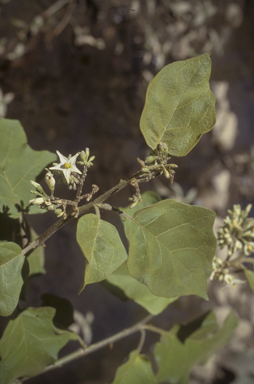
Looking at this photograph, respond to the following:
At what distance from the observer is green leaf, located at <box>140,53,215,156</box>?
67cm

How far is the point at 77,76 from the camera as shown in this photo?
1.97 m

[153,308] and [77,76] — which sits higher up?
[77,76]

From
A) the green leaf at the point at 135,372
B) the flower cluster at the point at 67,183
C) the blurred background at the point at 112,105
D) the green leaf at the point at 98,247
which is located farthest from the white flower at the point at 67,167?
the blurred background at the point at 112,105

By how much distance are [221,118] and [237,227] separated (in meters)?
1.64

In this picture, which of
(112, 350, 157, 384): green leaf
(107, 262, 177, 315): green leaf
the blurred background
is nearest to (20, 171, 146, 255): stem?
(107, 262, 177, 315): green leaf

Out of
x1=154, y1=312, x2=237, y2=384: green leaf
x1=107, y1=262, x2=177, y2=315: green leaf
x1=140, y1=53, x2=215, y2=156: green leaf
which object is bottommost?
x1=154, y1=312, x2=237, y2=384: green leaf

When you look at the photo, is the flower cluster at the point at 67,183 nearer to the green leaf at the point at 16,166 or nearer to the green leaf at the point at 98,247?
the green leaf at the point at 98,247

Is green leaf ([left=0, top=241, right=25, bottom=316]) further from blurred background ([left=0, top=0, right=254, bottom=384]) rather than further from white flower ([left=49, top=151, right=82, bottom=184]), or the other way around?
blurred background ([left=0, top=0, right=254, bottom=384])

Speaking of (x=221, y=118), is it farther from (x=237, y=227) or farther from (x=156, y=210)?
(x=156, y=210)

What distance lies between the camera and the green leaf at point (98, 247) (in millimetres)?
659

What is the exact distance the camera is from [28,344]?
3.15 feet

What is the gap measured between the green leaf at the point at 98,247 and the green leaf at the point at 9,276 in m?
0.21

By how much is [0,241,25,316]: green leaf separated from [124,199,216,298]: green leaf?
0.27 m

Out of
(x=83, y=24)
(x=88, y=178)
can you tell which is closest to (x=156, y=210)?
(x=88, y=178)
